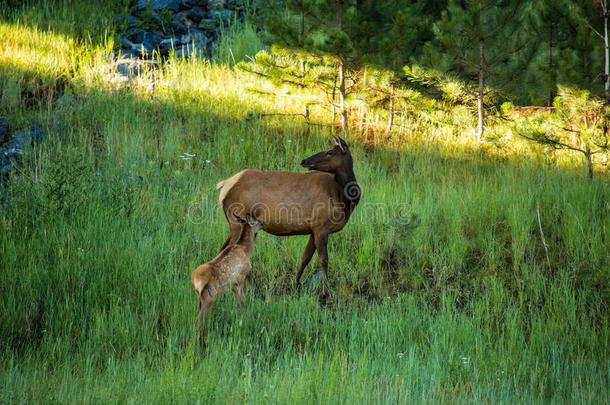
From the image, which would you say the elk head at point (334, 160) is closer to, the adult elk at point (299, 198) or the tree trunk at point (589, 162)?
the adult elk at point (299, 198)

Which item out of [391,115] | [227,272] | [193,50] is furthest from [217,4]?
[227,272]

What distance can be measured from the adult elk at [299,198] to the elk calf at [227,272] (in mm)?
255

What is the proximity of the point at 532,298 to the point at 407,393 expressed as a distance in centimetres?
300

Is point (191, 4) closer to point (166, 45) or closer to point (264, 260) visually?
point (166, 45)

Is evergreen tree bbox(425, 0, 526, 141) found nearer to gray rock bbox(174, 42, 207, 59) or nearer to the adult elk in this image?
the adult elk

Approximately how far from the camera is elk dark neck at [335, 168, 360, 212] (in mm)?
6723

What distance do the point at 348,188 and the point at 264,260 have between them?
1.74 meters

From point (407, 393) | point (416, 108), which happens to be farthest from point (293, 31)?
point (407, 393)

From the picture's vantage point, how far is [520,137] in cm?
962

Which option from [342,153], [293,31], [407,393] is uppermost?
[293,31]

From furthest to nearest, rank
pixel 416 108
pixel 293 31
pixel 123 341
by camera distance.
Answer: pixel 416 108 → pixel 293 31 → pixel 123 341

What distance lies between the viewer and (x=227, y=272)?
5.67 meters

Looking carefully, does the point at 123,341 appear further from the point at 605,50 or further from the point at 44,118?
the point at 605,50

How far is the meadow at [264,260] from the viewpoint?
16.0 feet
